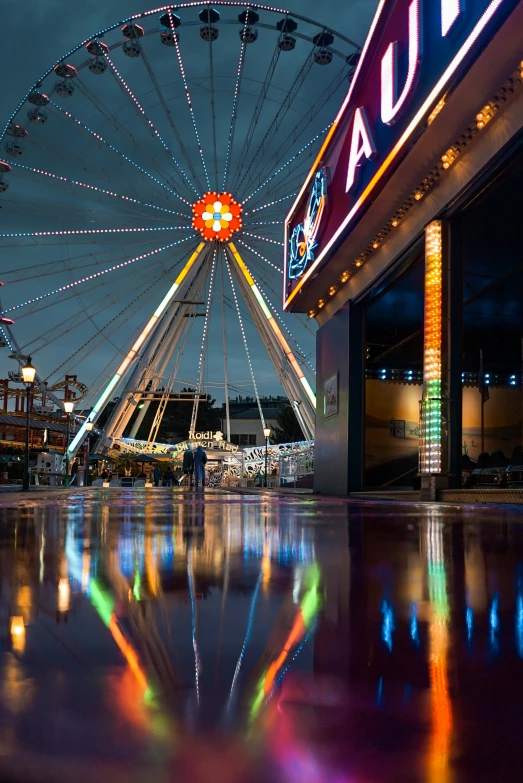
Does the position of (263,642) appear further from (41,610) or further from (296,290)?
(296,290)

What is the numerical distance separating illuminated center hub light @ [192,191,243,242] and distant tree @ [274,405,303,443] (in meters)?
33.6

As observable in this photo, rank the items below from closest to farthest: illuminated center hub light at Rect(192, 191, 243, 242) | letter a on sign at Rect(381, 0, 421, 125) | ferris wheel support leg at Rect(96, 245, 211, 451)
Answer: letter a on sign at Rect(381, 0, 421, 125) → ferris wheel support leg at Rect(96, 245, 211, 451) → illuminated center hub light at Rect(192, 191, 243, 242)

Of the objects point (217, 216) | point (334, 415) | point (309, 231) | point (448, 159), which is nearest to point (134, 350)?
point (217, 216)

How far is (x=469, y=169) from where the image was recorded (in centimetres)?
812

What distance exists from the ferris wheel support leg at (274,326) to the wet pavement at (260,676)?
21432 millimetres

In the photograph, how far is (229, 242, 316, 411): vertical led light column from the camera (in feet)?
79.0

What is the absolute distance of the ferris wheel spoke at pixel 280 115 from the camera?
23.8 m

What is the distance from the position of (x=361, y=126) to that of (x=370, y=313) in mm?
6632

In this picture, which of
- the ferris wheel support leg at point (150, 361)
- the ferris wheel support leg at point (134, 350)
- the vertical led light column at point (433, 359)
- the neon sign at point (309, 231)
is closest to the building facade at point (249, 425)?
the ferris wheel support leg at point (150, 361)

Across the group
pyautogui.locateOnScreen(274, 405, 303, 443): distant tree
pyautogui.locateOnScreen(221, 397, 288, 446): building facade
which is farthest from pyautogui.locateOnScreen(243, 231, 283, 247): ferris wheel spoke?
pyautogui.locateOnScreen(221, 397, 288, 446): building facade

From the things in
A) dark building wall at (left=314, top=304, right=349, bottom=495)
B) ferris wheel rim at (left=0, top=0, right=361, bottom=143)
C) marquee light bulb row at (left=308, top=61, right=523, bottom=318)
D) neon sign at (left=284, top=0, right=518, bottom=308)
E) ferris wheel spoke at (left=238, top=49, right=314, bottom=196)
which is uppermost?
ferris wheel rim at (left=0, top=0, right=361, bottom=143)

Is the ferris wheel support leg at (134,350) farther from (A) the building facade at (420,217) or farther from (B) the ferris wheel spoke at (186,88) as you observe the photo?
(A) the building facade at (420,217)

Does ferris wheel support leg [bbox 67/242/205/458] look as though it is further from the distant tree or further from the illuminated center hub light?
the distant tree

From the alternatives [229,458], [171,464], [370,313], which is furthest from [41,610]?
[171,464]
